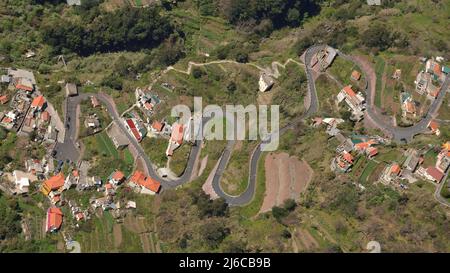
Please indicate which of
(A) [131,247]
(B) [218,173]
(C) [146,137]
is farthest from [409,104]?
(A) [131,247]

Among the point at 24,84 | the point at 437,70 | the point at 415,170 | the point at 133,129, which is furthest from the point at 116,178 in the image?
the point at 437,70

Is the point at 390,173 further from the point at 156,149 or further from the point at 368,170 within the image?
the point at 156,149

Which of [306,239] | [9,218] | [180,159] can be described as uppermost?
[180,159]

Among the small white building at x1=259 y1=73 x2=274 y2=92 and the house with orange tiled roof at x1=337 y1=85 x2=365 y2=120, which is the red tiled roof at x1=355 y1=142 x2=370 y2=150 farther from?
the small white building at x1=259 y1=73 x2=274 y2=92

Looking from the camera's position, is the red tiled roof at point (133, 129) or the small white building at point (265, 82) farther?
the small white building at point (265, 82)

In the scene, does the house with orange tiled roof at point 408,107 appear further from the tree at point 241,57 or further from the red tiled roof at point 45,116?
the red tiled roof at point 45,116

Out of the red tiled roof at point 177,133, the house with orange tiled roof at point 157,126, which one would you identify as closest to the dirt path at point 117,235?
the red tiled roof at point 177,133

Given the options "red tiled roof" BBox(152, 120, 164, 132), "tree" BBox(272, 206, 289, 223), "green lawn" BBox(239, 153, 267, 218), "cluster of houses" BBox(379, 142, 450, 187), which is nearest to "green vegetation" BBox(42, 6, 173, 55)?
"red tiled roof" BBox(152, 120, 164, 132)
